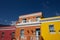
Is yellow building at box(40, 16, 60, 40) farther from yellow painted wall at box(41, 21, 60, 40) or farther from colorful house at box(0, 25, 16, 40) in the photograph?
colorful house at box(0, 25, 16, 40)

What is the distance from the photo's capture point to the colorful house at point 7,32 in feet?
107

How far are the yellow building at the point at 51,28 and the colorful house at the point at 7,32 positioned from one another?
918 centimetres

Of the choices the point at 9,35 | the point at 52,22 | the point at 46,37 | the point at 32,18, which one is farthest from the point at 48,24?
the point at 9,35

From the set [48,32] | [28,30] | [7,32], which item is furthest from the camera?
[7,32]

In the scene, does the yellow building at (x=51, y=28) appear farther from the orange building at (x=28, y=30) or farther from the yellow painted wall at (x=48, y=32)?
the orange building at (x=28, y=30)

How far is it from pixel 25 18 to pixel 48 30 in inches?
334

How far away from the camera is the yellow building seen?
80.3ft

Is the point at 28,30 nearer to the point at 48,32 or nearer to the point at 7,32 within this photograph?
the point at 48,32

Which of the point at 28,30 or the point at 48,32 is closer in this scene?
the point at 48,32

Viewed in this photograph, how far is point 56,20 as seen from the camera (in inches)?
1003

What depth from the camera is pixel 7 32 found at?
108 feet

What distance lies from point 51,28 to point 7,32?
40.5 feet

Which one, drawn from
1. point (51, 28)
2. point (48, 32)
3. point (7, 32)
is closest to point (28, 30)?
point (48, 32)

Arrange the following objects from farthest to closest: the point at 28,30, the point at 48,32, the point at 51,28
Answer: the point at 28,30
the point at 51,28
the point at 48,32
